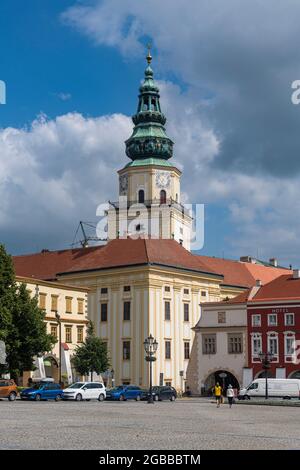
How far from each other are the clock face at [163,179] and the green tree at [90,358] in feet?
127

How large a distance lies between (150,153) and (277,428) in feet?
275

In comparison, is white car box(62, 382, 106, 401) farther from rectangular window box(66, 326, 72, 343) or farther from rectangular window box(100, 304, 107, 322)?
rectangular window box(100, 304, 107, 322)

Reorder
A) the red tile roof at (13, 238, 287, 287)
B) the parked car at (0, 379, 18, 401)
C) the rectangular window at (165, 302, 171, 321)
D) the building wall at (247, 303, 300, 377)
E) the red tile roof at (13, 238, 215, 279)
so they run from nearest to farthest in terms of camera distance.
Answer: the parked car at (0, 379, 18, 401), the building wall at (247, 303, 300, 377), the rectangular window at (165, 302, 171, 321), the red tile roof at (13, 238, 215, 279), the red tile roof at (13, 238, 287, 287)

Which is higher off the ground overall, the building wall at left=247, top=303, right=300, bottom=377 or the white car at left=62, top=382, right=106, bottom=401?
the building wall at left=247, top=303, right=300, bottom=377

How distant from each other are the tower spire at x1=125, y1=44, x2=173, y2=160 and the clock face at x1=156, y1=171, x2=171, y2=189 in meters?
2.42

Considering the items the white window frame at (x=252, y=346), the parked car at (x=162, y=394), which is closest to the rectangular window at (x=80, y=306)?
the white window frame at (x=252, y=346)

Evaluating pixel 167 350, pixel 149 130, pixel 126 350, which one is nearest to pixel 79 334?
Answer: pixel 126 350

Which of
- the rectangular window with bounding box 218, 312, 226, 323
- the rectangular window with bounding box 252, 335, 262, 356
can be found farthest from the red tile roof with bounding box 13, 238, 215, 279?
the rectangular window with bounding box 252, 335, 262, 356

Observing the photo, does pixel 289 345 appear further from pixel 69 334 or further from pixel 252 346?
pixel 69 334

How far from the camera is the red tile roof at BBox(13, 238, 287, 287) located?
85.2 m

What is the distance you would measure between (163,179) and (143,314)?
98.0 feet

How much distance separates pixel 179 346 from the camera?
8419 centimetres

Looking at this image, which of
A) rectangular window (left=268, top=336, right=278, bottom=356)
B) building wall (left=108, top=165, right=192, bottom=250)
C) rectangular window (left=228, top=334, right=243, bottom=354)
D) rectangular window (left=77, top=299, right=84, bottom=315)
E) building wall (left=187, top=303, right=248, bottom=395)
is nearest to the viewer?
rectangular window (left=268, top=336, right=278, bottom=356)
